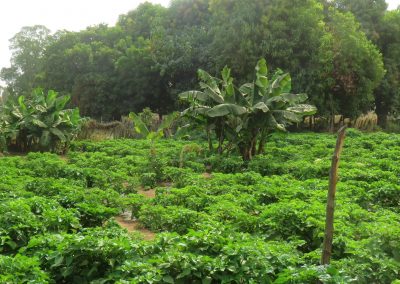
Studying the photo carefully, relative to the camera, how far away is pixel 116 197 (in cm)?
981

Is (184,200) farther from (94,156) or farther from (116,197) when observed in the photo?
(94,156)

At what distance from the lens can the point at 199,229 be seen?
7.23 m

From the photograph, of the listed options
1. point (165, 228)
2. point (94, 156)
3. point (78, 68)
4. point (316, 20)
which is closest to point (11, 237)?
point (165, 228)

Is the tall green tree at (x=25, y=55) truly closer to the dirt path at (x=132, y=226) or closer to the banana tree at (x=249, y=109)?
the banana tree at (x=249, y=109)

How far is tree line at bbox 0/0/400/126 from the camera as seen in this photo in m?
24.0

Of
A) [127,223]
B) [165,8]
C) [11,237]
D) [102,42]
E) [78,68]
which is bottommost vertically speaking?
[127,223]

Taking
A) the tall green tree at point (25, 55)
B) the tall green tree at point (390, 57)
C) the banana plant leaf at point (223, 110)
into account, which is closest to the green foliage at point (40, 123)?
the banana plant leaf at point (223, 110)

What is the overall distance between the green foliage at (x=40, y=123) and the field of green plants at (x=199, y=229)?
566 cm

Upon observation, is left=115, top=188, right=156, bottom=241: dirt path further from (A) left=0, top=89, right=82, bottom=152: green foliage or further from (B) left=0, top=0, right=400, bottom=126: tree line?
(B) left=0, top=0, right=400, bottom=126: tree line

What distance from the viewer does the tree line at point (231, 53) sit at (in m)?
24.0

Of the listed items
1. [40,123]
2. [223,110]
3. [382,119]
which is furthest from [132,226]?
[382,119]

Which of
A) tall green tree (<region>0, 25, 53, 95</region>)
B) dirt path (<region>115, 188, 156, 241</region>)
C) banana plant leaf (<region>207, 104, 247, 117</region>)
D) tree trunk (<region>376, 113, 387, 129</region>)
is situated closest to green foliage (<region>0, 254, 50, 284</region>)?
dirt path (<region>115, 188, 156, 241</region>)

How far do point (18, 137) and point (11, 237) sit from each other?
557 inches

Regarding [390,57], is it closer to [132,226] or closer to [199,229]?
[132,226]
